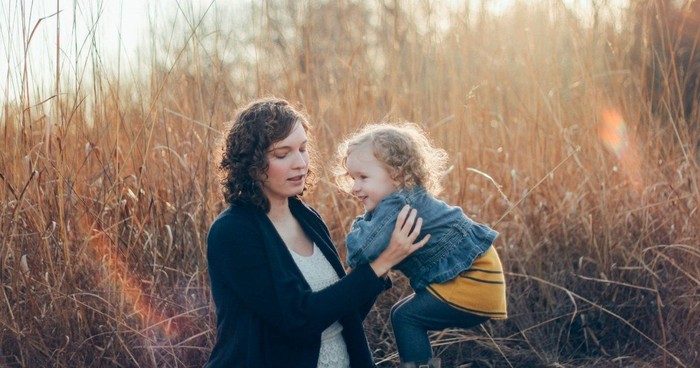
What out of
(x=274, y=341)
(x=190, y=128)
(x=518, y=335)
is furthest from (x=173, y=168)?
(x=518, y=335)

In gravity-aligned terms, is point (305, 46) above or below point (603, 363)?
above

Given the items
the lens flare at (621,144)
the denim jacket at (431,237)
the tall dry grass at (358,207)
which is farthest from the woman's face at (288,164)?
the lens flare at (621,144)

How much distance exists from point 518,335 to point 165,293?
1412 mm

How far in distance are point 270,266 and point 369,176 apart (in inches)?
15.4

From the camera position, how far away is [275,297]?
2334 mm

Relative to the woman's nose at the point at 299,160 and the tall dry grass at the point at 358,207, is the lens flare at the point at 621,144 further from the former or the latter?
the woman's nose at the point at 299,160

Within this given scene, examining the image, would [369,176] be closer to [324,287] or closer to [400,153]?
[400,153]

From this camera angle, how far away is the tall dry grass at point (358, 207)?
3.08 meters

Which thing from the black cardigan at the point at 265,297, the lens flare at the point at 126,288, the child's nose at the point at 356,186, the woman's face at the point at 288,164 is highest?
the woman's face at the point at 288,164

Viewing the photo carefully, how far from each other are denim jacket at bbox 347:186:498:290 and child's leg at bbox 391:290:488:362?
6 centimetres

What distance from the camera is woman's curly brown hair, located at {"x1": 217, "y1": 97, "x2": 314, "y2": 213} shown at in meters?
2.43

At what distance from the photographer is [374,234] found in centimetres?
243

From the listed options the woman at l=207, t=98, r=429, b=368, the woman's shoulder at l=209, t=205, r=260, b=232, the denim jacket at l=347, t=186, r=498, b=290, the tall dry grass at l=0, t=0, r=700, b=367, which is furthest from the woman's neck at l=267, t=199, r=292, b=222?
the tall dry grass at l=0, t=0, r=700, b=367

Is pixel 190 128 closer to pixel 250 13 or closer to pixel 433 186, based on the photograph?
pixel 250 13
